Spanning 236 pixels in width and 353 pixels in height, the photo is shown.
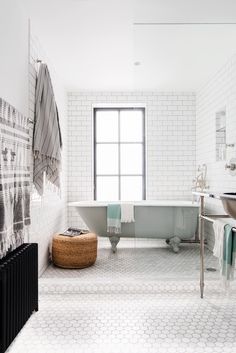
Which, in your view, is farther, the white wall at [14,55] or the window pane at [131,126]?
the window pane at [131,126]

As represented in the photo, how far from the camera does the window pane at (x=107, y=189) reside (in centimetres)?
484

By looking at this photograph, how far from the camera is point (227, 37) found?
3.13m

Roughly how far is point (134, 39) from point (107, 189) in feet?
7.85

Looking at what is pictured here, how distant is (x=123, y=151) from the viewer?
485cm

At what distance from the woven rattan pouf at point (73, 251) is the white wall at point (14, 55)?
5.15ft

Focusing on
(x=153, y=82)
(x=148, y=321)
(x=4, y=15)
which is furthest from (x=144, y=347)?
(x=153, y=82)

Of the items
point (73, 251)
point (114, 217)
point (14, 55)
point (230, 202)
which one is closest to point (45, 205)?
point (73, 251)

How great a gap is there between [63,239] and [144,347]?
5.88 ft

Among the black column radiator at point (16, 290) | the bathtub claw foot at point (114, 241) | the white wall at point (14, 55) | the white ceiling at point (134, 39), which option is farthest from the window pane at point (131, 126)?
the black column radiator at point (16, 290)

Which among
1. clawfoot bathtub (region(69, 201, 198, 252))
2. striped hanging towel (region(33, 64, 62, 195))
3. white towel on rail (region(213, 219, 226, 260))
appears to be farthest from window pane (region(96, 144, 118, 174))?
white towel on rail (region(213, 219, 226, 260))

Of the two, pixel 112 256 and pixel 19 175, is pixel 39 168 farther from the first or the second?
pixel 112 256

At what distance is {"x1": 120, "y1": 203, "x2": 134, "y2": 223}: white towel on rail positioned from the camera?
13.5 feet

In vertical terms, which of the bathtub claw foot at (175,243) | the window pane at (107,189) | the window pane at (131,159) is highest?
the window pane at (131,159)

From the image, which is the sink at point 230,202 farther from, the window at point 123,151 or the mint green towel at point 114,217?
the window at point 123,151
